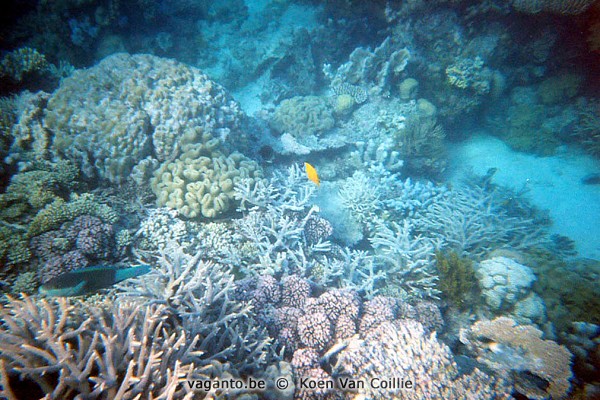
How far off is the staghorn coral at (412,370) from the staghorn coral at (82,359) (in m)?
1.61

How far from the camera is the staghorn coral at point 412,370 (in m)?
2.70

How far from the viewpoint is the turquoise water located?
256 centimetres

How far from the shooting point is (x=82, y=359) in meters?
1.82

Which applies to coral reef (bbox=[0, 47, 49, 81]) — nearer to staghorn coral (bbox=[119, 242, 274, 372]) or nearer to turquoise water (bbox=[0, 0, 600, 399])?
turquoise water (bbox=[0, 0, 600, 399])

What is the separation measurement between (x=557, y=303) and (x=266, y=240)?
4.55 m

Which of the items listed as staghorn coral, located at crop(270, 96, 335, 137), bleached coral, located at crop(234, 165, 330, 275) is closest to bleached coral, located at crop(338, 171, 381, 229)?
bleached coral, located at crop(234, 165, 330, 275)

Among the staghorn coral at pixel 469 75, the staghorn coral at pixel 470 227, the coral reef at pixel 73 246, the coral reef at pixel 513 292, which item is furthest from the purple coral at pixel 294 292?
the staghorn coral at pixel 469 75

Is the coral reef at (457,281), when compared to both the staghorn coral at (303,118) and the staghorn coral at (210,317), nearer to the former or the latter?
the staghorn coral at (210,317)

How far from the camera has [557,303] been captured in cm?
429

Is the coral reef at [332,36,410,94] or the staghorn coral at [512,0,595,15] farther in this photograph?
the coral reef at [332,36,410,94]

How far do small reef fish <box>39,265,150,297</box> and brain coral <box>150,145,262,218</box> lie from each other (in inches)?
81.8

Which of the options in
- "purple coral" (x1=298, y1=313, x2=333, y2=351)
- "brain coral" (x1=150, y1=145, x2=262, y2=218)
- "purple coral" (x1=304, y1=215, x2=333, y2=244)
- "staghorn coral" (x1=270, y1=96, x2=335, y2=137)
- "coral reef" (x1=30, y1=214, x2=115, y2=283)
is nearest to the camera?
"purple coral" (x1=298, y1=313, x2=333, y2=351)

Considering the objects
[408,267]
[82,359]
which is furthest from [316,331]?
[408,267]

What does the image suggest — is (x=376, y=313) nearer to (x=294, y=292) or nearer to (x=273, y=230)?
(x=294, y=292)
